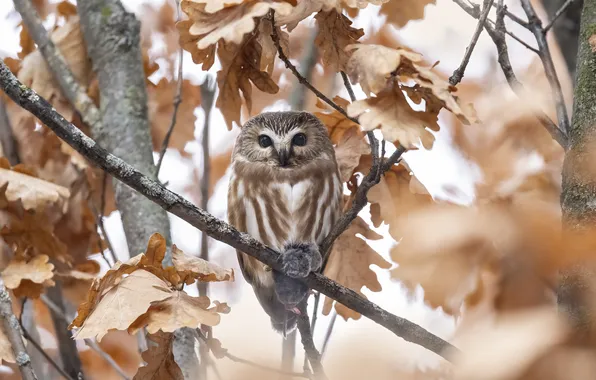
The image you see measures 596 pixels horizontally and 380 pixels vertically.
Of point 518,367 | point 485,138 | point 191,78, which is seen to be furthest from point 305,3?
point 485,138

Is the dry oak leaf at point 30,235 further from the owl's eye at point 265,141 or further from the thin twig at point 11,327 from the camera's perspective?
the owl's eye at point 265,141

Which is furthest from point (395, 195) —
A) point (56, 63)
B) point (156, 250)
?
point (56, 63)

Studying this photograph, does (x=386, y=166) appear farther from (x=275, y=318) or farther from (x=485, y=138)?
(x=485, y=138)

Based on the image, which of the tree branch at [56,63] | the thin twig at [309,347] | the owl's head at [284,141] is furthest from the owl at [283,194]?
the tree branch at [56,63]

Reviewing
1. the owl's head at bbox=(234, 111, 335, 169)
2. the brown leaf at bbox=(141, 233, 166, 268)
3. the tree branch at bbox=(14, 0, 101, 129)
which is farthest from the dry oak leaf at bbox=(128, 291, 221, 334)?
the tree branch at bbox=(14, 0, 101, 129)

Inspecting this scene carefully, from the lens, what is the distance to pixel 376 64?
197cm

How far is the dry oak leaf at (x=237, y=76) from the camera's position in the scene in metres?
2.45

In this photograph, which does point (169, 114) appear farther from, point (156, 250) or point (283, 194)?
point (156, 250)

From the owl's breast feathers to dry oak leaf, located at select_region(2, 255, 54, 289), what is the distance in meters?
0.93

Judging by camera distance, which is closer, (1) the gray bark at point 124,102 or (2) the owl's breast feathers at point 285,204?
(1) the gray bark at point 124,102

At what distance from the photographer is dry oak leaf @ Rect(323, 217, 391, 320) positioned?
3.17 meters

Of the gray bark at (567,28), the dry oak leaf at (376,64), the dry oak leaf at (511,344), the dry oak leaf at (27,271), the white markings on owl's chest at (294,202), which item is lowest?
the dry oak leaf at (511,344)

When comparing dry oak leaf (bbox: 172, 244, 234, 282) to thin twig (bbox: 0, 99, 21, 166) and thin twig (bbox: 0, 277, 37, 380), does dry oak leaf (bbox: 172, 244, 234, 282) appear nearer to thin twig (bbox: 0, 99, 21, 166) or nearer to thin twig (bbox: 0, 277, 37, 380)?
thin twig (bbox: 0, 277, 37, 380)

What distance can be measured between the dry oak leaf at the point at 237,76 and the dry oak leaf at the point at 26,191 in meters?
0.88
